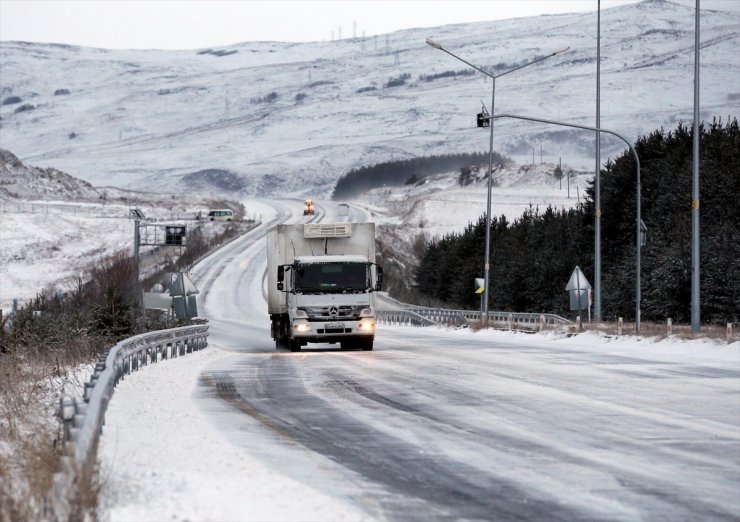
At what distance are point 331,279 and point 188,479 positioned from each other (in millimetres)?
23595

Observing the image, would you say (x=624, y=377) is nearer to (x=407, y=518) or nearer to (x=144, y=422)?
(x=144, y=422)

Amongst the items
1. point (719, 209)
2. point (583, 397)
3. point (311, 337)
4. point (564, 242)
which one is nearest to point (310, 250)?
point (311, 337)

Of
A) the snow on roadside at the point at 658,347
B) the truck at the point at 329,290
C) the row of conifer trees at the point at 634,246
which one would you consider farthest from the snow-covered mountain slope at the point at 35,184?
the snow on roadside at the point at 658,347

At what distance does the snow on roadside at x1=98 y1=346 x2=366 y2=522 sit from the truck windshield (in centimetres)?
1758

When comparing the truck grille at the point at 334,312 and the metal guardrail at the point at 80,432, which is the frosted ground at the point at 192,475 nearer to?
the metal guardrail at the point at 80,432

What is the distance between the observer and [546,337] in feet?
140

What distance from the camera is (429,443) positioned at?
505 inches

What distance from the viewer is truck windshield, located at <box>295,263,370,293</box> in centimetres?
3384

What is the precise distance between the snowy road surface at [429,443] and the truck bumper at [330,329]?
8.73m

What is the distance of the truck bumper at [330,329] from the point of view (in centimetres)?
3394

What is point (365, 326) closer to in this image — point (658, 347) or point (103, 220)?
point (658, 347)

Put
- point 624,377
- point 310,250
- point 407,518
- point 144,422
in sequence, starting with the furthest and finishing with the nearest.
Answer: point 310,250, point 624,377, point 144,422, point 407,518

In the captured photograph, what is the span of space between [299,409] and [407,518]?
7.83 metres

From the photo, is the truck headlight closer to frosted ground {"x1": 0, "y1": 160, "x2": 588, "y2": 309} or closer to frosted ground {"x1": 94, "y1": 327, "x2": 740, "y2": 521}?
frosted ground {"x1": 94, "y1": 327, "x2": 740, "y2": 521}
